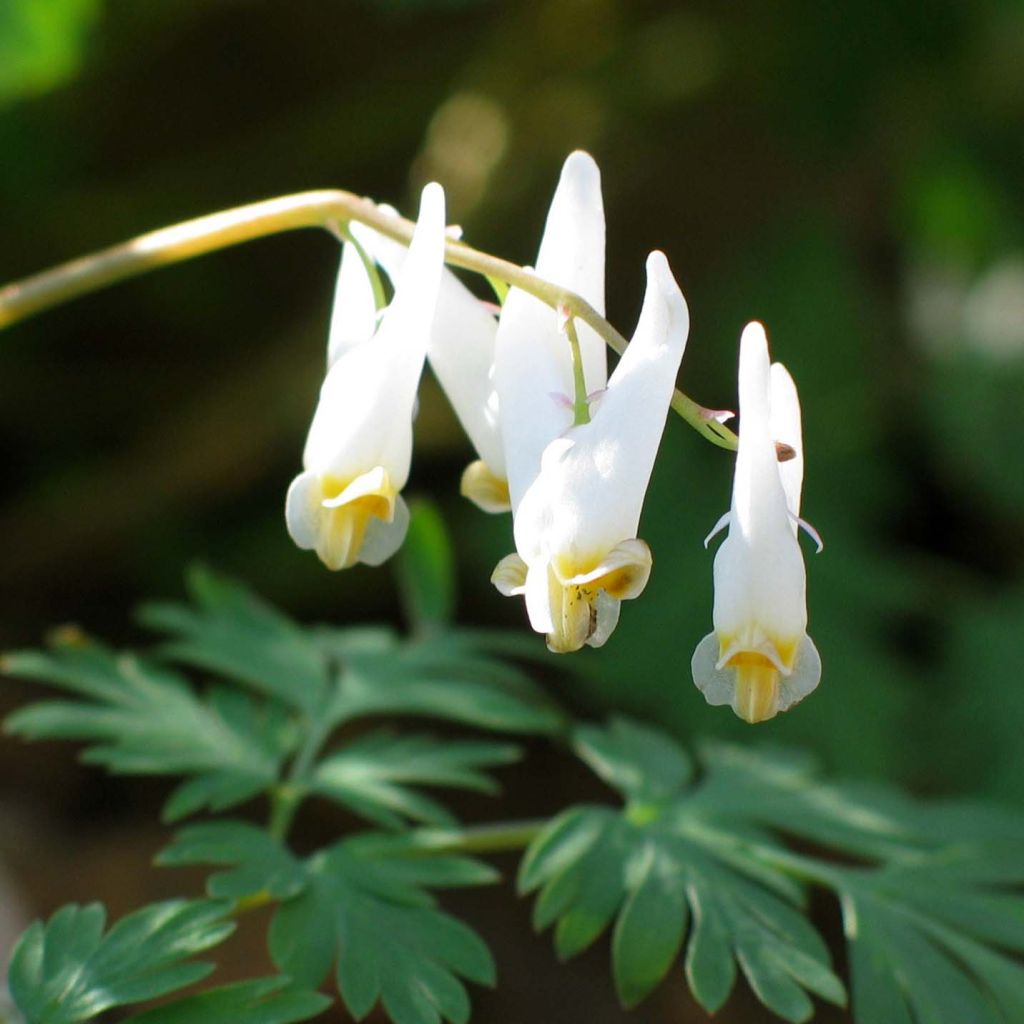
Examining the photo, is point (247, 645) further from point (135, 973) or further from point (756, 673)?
point (756, 673)

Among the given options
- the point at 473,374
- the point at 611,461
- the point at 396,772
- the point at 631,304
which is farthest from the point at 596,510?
the point at 631,304

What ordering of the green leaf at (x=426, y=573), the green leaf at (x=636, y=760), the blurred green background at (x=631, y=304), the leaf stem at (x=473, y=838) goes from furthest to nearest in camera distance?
the blurred green background at (x=631, y=304) → the green leaf at (x=426, y=573) → the green leaf at (x=636, y=760) → the leaf stem at (x=473, y=838)

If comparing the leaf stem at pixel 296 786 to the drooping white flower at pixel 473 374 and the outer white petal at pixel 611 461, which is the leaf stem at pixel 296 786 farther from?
the outer white petal at pixel 611 461

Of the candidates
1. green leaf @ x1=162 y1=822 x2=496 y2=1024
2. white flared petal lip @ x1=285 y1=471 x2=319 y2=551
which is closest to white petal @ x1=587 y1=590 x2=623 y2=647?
white flared petal lip @ x1=285 y1=471 x2=319 y2=551

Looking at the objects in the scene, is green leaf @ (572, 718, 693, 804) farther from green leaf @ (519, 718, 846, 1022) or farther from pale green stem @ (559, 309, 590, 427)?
pale green stem @ (559, 309, 590, 427)

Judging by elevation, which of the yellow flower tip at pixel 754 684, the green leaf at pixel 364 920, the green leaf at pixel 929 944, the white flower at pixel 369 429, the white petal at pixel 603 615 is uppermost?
the white flower at pixel 369 429

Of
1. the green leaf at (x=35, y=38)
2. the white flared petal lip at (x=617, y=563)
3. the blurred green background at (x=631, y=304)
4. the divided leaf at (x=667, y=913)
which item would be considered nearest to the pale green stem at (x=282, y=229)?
the white flared petal lip at (x=617, y=563)
